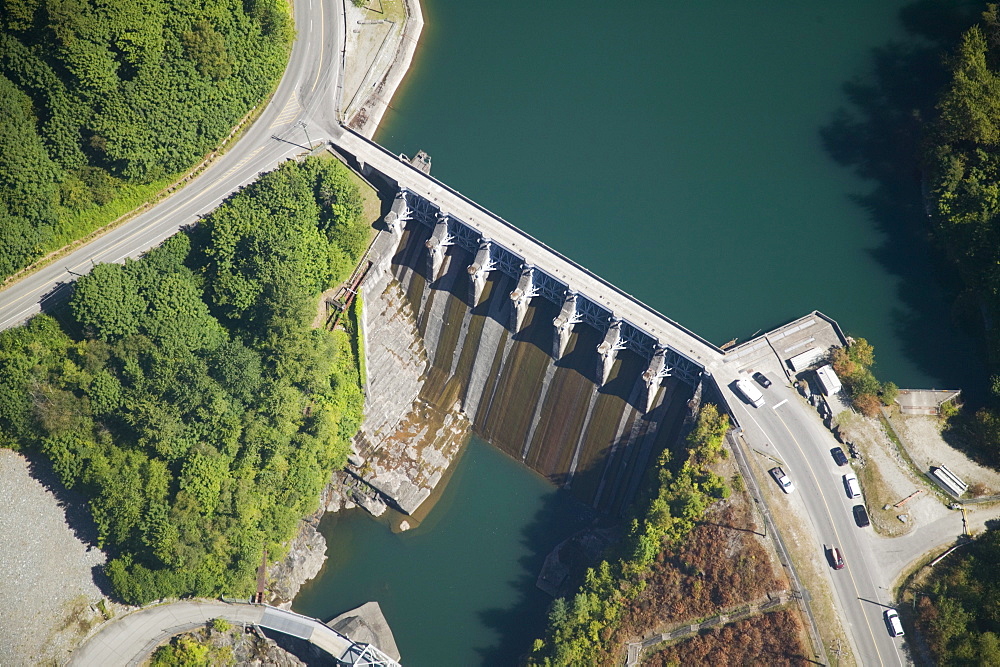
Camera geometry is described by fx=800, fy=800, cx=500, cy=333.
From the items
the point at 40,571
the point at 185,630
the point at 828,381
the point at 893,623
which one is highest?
the point at 828,381

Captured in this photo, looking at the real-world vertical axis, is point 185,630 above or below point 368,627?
below

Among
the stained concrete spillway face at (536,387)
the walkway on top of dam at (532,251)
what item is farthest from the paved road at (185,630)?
the walkway on top of dam at (532,251)

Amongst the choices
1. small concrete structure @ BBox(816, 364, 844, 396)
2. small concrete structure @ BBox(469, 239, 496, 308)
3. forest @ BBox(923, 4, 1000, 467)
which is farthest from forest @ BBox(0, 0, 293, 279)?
forest @ BBox(923, 4, 1000, 467)

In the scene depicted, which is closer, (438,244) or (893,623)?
(893,623)

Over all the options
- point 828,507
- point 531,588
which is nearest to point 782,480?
point 828,507

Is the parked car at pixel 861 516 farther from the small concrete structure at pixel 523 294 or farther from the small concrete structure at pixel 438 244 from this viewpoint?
the small concrete structure at pixel 438 244

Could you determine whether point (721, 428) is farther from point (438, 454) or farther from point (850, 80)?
point (850, 80)

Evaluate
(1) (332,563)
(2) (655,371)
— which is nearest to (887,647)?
(2) (655,371)

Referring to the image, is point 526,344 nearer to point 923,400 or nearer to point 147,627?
point 923,400
